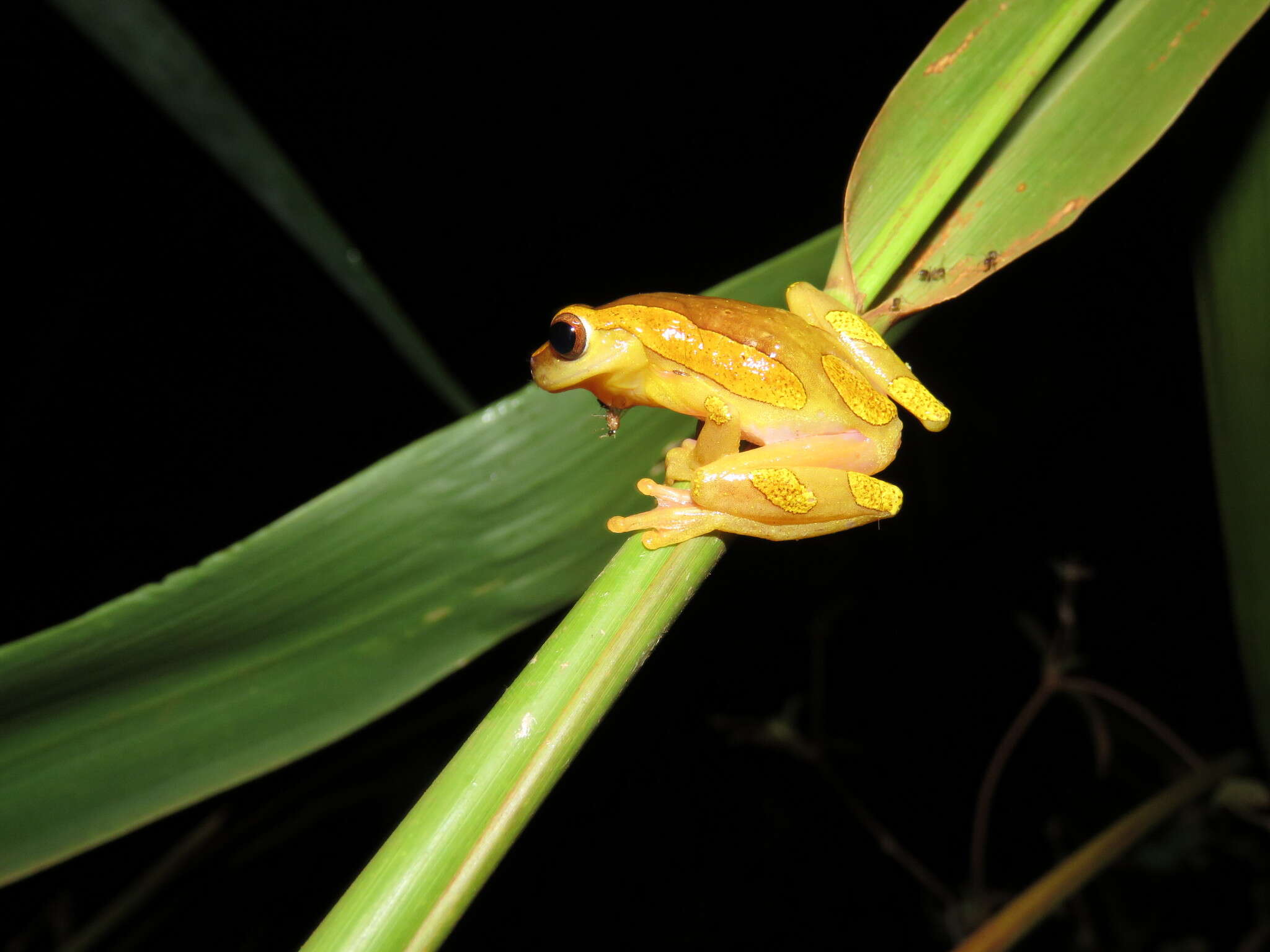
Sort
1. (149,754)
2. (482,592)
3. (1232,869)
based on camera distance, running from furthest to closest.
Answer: (1232,869)
(482,592)
(149,754)

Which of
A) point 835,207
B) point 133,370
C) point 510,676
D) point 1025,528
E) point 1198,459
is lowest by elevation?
point 1198,459

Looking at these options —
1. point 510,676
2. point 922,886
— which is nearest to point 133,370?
point 510,676

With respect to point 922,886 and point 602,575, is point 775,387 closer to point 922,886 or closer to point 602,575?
point 602,575

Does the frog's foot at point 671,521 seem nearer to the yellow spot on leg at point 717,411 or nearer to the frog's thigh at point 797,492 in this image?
the frog's thigh at point 797,492

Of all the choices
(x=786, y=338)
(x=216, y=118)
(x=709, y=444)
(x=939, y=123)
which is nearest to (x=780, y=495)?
(x=709, y=444)

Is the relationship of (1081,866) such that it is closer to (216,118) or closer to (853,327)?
(853,327)
